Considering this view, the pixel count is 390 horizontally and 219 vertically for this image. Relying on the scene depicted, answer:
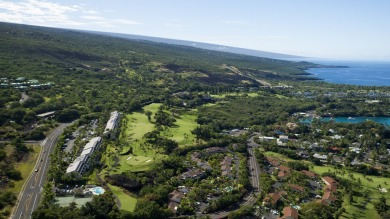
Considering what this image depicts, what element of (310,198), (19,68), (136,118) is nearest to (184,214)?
(310,198)

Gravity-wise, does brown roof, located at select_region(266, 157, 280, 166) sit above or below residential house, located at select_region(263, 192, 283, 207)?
below

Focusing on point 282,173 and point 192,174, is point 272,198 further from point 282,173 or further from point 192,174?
point 192,174

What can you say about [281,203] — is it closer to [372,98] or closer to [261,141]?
[261,141]

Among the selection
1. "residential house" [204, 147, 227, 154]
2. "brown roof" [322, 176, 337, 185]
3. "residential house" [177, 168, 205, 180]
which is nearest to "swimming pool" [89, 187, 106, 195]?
"residential house" [177, 168, 205, 180]

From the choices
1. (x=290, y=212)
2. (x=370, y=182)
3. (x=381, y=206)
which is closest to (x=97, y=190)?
(x=290, y=212)

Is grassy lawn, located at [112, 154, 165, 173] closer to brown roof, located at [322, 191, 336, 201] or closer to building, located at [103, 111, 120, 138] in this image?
building, located at [103, 111, 120, 138]

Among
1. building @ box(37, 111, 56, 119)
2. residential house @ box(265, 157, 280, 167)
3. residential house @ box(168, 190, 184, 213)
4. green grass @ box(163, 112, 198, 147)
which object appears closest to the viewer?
residential house @ box(168, 190, 184, 213)
